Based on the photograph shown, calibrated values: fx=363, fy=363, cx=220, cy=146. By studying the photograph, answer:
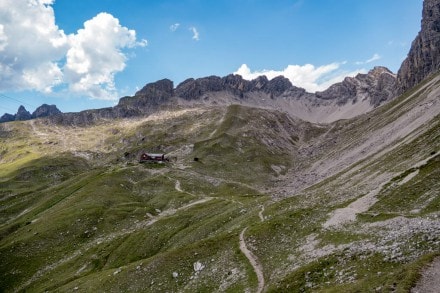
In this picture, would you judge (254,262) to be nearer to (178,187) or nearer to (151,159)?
(178,187)

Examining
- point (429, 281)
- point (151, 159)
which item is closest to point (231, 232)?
point (429, 281)

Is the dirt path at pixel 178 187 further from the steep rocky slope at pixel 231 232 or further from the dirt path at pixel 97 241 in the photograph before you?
the dirt path at pixel 97 241

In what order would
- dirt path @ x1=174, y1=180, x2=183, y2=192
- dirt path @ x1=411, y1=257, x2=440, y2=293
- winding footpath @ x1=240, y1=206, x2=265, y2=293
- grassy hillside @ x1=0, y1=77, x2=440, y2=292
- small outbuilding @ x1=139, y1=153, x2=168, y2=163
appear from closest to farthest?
1. dirt path @ x1=411, y1=257, x2=440, y2=293
2. grassy hillside @ x1=0, y1=77, x2=440, y2=292
3. winding footpath @ x1=240, y1=206, x2=265, y2=293
4. dirt path @ x1=174, y1=180, x2=183, y2=192
5. small outbuilding @ x1=139, y1=153, x2=168, y2=163

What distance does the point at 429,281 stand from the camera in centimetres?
2598

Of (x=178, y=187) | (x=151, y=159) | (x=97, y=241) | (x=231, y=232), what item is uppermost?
(x=151, y=159)

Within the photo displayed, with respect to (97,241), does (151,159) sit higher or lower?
higher

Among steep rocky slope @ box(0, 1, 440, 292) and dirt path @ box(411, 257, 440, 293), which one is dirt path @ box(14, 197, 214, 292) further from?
dirt path @ box(411, 257, 440, 293)

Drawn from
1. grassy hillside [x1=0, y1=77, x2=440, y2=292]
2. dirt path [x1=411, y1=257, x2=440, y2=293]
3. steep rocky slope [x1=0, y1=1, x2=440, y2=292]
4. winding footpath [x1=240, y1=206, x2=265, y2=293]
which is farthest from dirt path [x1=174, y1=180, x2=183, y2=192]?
dirt path [x1=411, y1=257, x2=440, y2=293]

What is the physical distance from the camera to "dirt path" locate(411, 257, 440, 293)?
82.8ft

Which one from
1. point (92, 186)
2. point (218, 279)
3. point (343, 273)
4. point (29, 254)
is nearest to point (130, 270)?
point (218, 279)

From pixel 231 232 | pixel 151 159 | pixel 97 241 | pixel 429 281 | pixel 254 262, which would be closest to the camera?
pixel 429 281

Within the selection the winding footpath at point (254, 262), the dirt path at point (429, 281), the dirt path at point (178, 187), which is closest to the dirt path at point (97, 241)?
the dirt path at point (178, 187)

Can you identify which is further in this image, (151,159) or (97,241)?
(151,159)

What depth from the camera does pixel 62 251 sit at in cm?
8162
